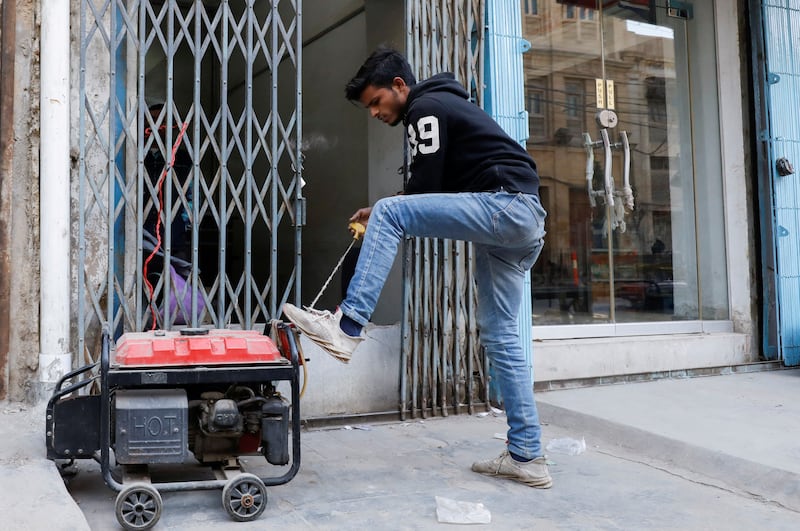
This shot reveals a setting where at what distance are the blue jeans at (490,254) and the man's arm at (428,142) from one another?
13 centimetres

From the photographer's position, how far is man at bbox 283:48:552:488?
2.94 m

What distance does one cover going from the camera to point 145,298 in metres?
4.26

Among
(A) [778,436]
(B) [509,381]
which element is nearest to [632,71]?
(A) [778,436]

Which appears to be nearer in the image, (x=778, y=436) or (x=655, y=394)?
(x=778, y=436)

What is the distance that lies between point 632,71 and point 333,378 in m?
4.02

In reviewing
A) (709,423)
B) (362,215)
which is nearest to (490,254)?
(362,215)

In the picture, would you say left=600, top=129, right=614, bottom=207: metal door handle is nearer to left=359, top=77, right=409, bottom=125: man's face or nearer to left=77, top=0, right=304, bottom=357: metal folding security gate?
left=77, top=0, right=304, bottom=357: metal folding security gate

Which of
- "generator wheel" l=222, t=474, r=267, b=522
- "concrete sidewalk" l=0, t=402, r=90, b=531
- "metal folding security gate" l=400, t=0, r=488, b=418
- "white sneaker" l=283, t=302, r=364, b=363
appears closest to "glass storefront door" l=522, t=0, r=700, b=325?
"metal folding security gate" l=400, t=0, r=488, b=418

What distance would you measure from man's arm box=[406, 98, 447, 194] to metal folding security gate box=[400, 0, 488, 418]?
1.41m

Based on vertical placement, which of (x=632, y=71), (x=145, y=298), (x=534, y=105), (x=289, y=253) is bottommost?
(x=145, y=298)

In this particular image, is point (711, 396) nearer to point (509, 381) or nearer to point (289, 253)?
point (509, 381)

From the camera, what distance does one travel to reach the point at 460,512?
2.82 metres

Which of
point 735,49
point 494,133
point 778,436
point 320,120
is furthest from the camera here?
point 320,120

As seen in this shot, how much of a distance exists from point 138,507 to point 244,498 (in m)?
0.37
